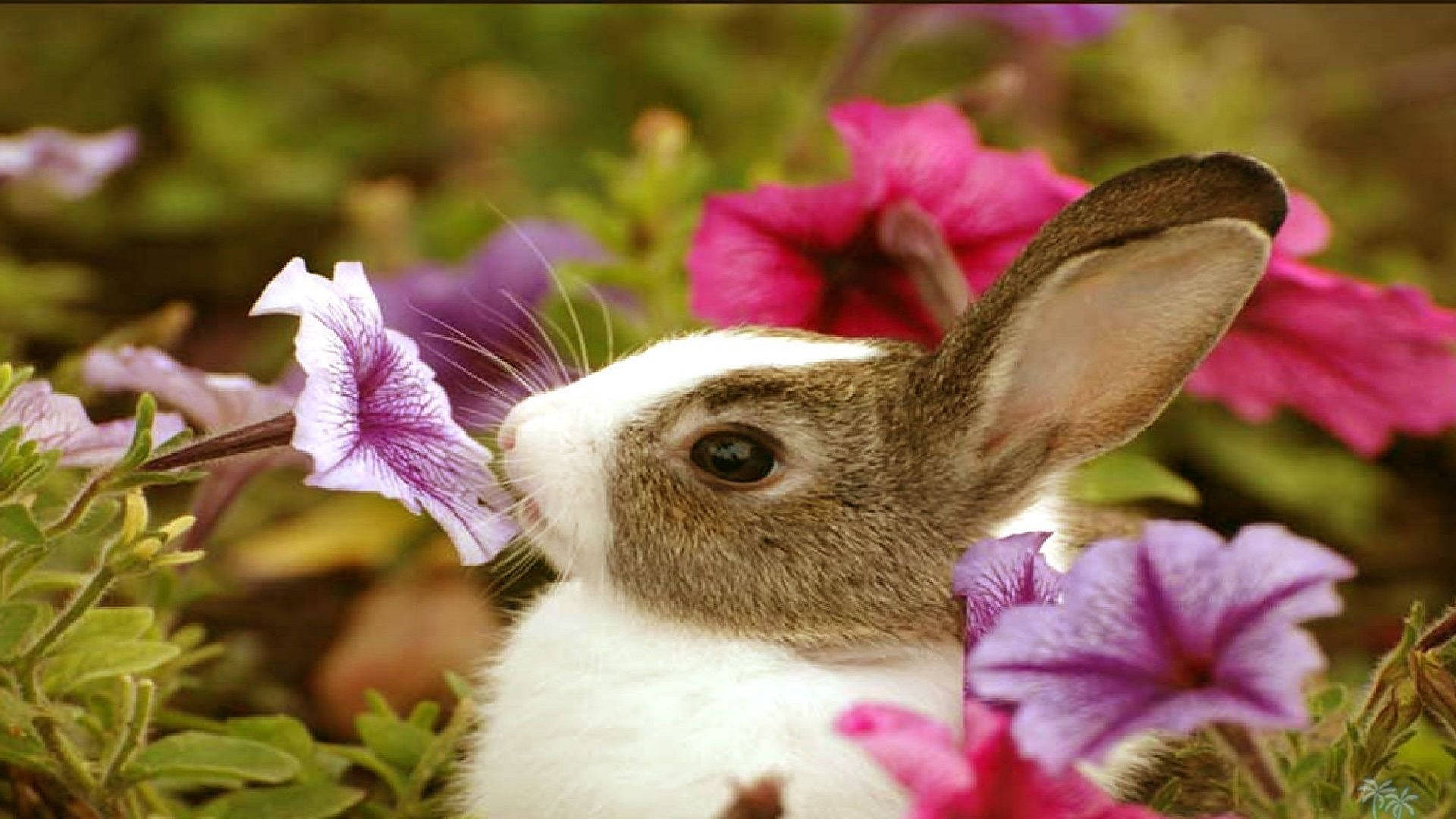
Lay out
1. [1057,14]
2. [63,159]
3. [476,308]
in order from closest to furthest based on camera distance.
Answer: [63,159]
[476,308]
[1057,14]

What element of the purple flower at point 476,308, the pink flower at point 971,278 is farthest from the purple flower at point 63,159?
the pink flower at point 971,278

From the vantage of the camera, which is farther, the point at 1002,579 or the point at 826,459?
the point at 826,459

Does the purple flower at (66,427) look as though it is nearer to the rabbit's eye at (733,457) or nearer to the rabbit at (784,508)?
the rabbit at (784,508)

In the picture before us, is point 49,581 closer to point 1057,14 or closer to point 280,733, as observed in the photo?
point 280,733

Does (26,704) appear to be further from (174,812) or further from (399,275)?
(399,275)

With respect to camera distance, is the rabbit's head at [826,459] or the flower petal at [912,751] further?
the rabbit's head at [826,459]

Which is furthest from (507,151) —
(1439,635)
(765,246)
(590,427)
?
(1439,635)
